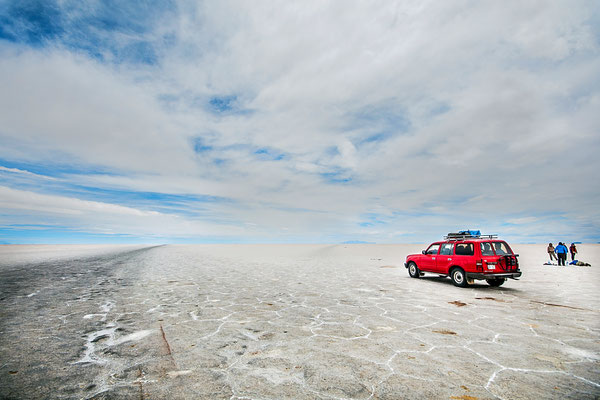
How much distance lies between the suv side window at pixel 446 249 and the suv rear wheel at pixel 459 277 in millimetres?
747

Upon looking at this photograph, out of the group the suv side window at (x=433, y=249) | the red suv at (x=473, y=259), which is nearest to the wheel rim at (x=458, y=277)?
the red suv at (x=473, y=259)

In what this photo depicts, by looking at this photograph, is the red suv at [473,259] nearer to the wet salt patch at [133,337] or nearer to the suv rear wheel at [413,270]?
the suv rear wheel at [413,270]

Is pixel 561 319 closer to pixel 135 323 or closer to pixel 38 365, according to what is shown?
pixel 135 323

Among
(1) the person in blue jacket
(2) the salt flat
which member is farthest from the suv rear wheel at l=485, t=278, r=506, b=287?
(1) the person in blue jacket

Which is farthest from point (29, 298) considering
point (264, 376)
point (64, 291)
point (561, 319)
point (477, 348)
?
point (561, 319)

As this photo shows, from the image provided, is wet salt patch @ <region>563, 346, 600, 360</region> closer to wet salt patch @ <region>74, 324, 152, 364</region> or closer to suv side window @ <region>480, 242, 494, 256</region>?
suv side window @ <region>480, 242, 494, 256</region>

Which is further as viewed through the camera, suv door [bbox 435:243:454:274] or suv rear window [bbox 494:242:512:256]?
suv door [bbox 435:243:454:274]

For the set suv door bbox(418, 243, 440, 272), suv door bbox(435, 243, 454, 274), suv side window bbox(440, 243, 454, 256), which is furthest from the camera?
suv door bbox(418, 243, 440, 272)

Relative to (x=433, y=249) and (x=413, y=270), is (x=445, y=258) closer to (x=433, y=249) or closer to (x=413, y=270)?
(x=433, y=249)

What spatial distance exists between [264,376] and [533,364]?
388 cm

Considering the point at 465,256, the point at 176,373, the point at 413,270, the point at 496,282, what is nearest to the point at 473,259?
the point at 465,256

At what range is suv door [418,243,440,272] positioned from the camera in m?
13.1

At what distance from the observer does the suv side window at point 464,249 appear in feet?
36.6

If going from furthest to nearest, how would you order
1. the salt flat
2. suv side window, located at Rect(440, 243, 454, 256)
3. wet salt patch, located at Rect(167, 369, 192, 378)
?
suv side window, located at Rect(440, 243, 454, 256), wet salt patch, located at Rect(167, 369, 192, 378), the salt flat
